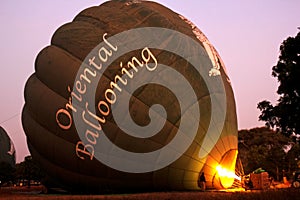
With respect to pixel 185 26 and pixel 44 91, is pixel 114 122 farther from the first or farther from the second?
pixel 185 26

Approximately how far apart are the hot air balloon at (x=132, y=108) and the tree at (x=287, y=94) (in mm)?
1487

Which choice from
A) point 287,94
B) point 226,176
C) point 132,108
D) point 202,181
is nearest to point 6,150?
point 226,176

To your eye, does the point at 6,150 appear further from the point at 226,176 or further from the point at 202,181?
the point at 202,181

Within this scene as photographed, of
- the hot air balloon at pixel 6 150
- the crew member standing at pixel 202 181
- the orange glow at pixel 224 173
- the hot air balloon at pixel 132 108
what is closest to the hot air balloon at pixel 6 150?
the hot air balloon at pixel 6 150

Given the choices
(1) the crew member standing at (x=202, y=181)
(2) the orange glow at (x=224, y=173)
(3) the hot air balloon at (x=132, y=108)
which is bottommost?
(1) the crew member standing at (x=202, y=181)

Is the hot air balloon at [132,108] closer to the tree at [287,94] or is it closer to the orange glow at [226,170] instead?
the orange glow at [226,170]

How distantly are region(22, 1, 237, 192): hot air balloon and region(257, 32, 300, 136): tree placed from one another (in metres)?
1.49

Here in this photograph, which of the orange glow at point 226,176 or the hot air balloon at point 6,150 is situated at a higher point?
the hot air balloon at point 6,150

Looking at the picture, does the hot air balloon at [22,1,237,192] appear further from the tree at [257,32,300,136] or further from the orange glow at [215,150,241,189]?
the tree at [257,32,300,136]

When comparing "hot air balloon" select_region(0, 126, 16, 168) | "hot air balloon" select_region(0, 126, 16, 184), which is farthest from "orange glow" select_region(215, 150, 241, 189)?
"hot air balloon" select_region(0, 126, 16, 168)

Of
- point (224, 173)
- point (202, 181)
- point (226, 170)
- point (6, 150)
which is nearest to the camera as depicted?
point (202, 181)

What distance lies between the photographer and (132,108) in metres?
14.6

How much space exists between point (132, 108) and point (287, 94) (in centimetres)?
561

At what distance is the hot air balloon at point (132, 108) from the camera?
1470cm
